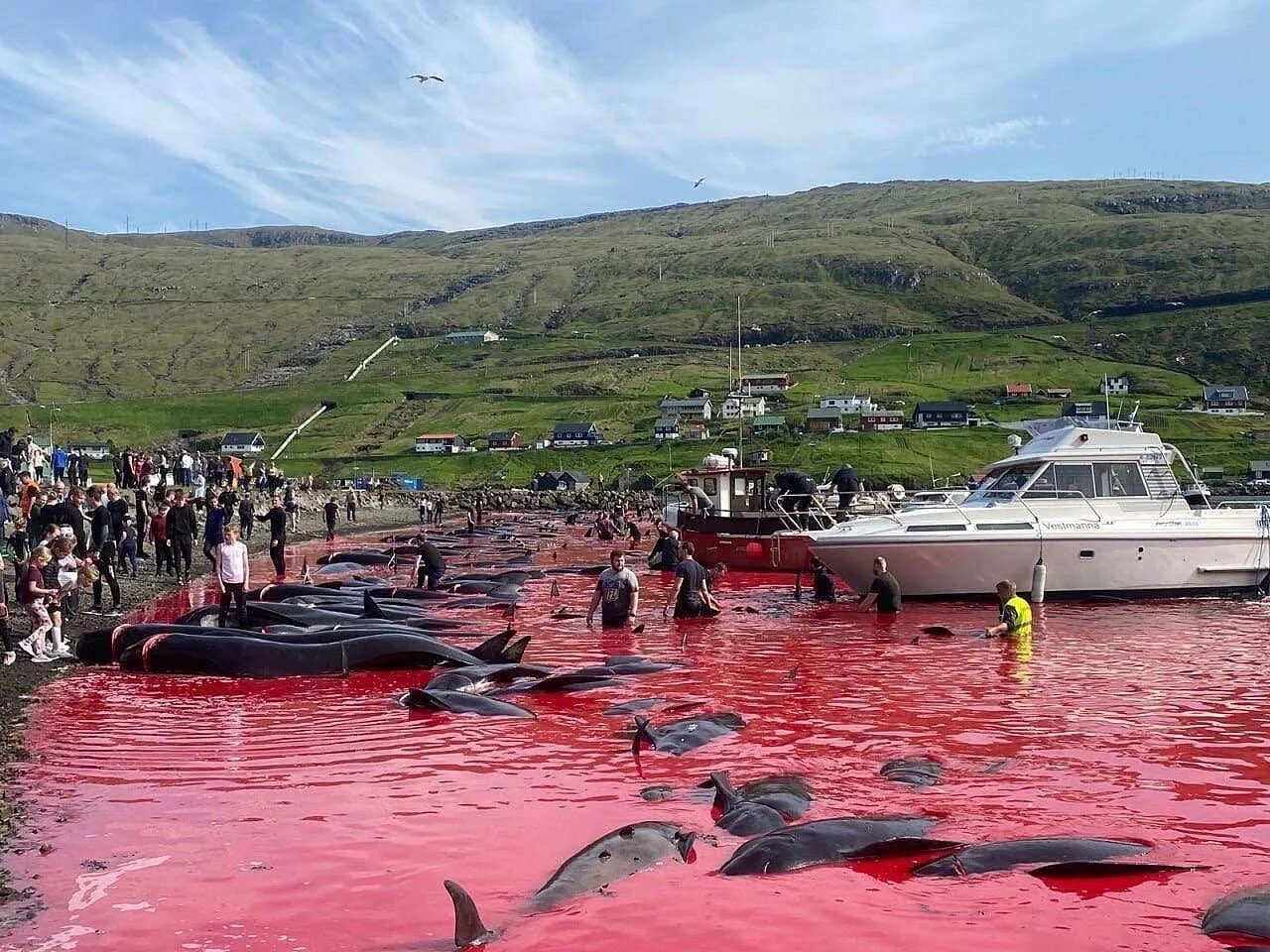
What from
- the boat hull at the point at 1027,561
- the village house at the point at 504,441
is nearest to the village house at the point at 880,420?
the village house at the point at 504,441

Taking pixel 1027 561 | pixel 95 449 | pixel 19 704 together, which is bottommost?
pixel 19 704

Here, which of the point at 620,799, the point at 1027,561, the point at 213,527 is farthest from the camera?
the point at 213,527

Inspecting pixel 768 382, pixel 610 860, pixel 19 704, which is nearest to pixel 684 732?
pixel 610 860

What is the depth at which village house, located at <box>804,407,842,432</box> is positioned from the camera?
121m

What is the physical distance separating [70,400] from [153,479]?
12826 centimetres

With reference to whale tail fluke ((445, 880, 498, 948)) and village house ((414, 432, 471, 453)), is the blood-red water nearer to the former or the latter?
whale tail fluke ((445, 880, 498, 948))

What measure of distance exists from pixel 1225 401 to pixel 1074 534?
372 ft

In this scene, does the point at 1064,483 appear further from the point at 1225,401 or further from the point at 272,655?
the point at 1225,401

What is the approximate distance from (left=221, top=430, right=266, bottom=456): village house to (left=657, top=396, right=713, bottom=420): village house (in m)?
47.9

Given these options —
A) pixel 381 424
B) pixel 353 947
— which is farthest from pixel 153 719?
pixel 381 424

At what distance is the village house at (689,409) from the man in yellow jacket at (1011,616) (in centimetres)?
10999

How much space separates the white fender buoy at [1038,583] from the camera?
2656cm

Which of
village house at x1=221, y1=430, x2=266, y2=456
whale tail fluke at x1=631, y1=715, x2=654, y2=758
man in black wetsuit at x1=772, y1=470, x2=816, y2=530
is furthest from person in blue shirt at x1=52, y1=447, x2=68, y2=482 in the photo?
village house at x1=221, y1=430, x2=266, y2=456

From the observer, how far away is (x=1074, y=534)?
2678 cm
